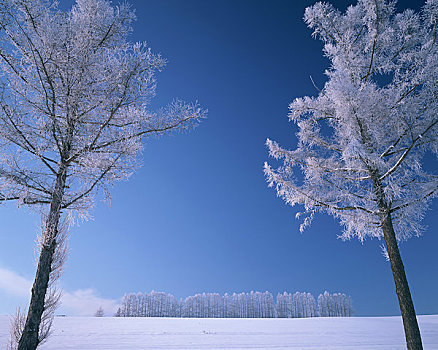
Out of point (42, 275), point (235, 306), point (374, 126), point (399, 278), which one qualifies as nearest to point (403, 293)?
point (399, 278)

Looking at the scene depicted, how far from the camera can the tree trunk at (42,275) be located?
15.1 ft

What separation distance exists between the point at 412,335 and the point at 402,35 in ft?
25.0

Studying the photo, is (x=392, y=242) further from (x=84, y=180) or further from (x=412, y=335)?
(x=84, y=180)

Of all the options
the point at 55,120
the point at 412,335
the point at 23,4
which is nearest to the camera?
the point at 23,4

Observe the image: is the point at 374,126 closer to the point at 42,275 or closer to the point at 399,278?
the point at 399,278

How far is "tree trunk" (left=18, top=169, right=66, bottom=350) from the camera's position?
4617mm

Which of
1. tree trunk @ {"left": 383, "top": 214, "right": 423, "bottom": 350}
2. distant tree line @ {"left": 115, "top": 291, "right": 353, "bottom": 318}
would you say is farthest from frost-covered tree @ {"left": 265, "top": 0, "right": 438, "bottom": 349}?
distant tree line @ {"left": 115, "top": 291, "right": 353, "bottom": 318}

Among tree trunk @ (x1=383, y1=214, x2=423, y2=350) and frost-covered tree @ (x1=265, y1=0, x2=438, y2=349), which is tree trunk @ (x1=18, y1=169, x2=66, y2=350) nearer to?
frost-covered tree @ (x1=265, y1=0, x2=438, y2=349)

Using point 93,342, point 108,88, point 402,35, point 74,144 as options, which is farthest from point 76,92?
point 93,342

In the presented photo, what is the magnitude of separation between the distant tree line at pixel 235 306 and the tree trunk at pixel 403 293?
65615 millimetres

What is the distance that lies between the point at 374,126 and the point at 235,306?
68835mm

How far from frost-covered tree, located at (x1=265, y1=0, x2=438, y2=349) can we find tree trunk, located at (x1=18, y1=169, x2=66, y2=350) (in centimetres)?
554

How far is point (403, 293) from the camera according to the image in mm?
6449

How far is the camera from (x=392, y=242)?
6867 mm
